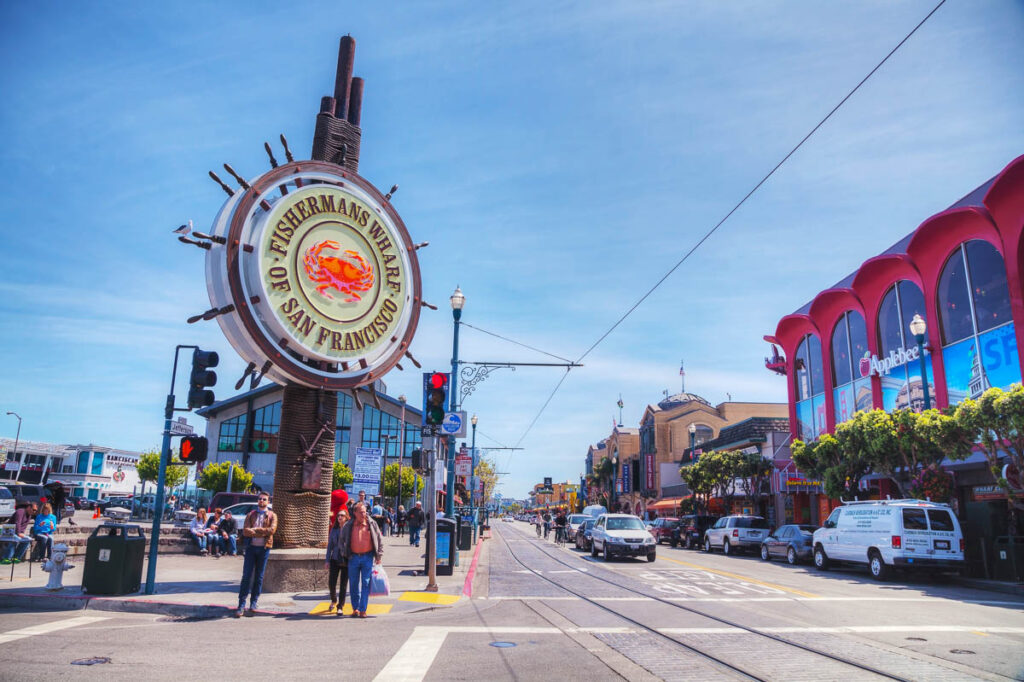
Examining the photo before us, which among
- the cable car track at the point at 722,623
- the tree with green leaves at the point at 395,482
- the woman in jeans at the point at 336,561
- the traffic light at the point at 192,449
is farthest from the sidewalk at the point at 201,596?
the tree with green leaves at the point at 395,482

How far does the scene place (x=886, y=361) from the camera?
30047 millimetres

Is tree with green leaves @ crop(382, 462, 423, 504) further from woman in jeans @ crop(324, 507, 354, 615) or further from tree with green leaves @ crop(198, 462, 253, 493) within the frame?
woman in jeans @ crop(324, 507, 354, 615)

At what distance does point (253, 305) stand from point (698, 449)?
158 feet

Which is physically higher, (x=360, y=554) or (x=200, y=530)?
(x=360, y=554)

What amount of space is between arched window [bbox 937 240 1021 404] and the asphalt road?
39.9 feet

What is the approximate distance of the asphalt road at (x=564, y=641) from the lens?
690 centimetres

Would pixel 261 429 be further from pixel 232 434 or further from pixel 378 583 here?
pixel 378 583

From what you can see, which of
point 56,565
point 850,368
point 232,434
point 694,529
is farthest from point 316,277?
point 232,434

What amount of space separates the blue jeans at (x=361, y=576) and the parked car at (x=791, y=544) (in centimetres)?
1873

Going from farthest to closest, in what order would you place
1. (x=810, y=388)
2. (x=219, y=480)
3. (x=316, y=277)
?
(x=219, y=480)
(x=810, y=388)
(x=316, y=277)

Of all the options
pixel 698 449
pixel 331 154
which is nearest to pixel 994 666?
pixel 331 154

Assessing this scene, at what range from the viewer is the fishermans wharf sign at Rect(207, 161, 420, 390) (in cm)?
1252

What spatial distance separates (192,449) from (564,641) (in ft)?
23.8

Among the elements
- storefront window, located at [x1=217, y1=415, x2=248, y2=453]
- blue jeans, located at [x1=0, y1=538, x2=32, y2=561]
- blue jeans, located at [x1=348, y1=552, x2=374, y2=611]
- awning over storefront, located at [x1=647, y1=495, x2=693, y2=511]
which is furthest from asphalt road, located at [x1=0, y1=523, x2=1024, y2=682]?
storefront window, located at [x1=217, y1=415, x2=248, y2=453]
